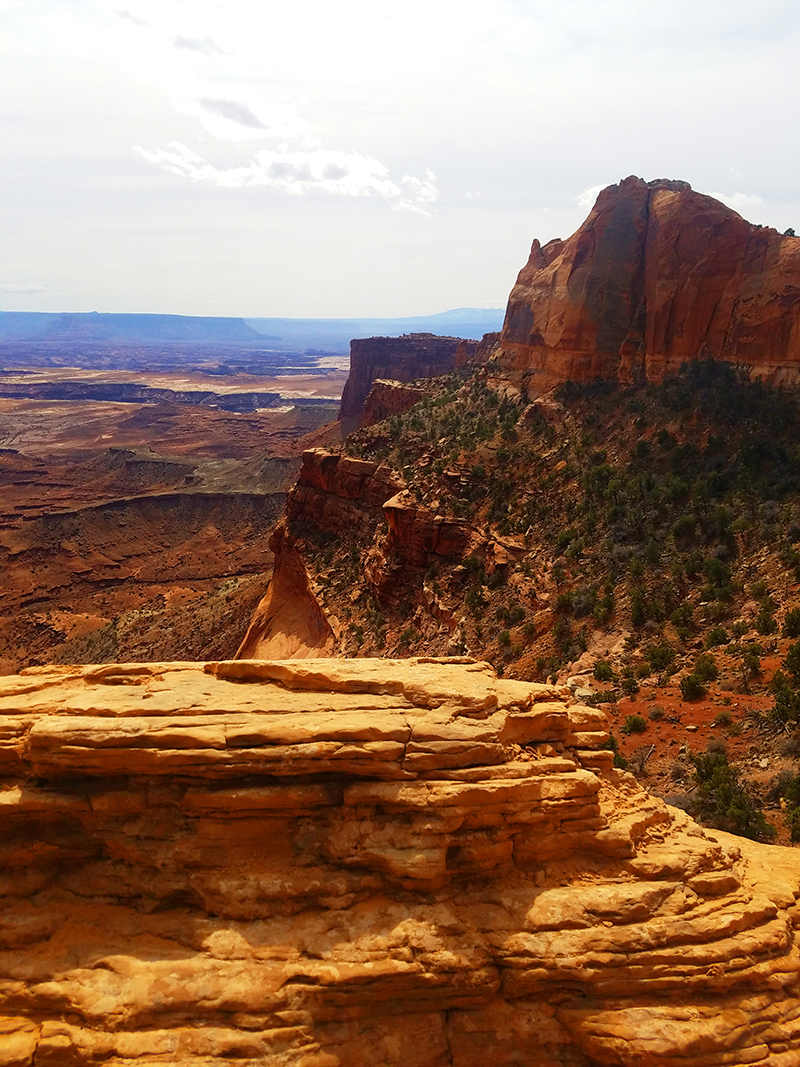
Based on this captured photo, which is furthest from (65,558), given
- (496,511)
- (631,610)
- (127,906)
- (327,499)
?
(127,906)

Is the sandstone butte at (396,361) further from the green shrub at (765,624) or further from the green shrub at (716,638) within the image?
the green shrub at (765,624)

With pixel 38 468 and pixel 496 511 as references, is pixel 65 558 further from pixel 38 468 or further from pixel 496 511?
pixel 496 511

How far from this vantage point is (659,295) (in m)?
35.9

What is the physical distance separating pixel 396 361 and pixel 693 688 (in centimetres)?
10903

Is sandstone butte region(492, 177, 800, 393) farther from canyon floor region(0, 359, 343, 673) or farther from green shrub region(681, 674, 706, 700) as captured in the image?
canyon floor region(0, 359, 343, 673)

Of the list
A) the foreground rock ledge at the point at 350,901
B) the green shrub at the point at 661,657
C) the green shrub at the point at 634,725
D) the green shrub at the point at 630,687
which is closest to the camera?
the foreground rock ledge at the point at 350,901

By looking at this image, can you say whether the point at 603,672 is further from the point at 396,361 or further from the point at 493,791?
the point at 396,361

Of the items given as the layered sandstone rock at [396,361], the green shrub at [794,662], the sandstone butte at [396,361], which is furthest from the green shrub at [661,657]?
the layered sandstone rock at [396,361]

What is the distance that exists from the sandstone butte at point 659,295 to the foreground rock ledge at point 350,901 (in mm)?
29116

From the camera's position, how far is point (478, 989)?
8172 millimetres

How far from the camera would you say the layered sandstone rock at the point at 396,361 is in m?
120

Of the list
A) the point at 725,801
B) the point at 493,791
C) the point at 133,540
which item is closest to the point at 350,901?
the point at 493,791

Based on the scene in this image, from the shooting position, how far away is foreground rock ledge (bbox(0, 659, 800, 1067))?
779 centimetres

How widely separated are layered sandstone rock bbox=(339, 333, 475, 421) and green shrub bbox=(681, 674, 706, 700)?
103 m
